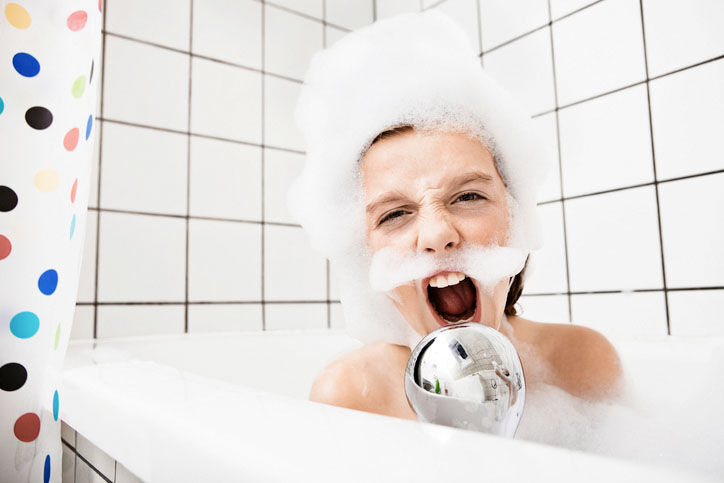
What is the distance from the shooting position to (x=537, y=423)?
0.74 m

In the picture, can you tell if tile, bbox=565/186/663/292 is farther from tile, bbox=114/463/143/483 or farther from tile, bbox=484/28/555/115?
tile, bbox=114/463/143/483

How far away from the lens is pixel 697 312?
3.51ft

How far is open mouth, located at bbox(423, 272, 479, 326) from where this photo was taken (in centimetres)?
78

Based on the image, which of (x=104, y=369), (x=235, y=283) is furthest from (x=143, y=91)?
(x=104, y=369)

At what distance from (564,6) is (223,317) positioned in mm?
1187

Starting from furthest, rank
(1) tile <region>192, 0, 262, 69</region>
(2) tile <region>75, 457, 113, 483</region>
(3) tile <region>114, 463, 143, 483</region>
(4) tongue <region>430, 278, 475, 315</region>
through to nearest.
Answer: (1) tile <region>192, 0, 262, 69</region>
(4) tongue <region>430, 278, 475, 315</region>
(2) tile <region>75, 457, 113, 483</region>
(3) tile <region>114, 463, 143, 483</region>

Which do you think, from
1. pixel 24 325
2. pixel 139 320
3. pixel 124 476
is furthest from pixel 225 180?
pixel 124 476

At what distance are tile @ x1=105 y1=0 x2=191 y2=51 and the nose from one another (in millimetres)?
1030

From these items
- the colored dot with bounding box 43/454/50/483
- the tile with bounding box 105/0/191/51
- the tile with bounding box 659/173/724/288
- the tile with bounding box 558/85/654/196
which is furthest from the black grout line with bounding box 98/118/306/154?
the tile with bounding box 659/173/724/288

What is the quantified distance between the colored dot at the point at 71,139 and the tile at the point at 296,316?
2.97 feet

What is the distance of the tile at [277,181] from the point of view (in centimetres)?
159

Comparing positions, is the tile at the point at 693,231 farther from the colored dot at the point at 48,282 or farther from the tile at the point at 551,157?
the colored dot at the point at 48,282

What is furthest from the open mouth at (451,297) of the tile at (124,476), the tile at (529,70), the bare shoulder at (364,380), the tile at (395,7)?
the tile at (395,7)

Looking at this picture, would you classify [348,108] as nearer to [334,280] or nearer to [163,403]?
[163,403]
